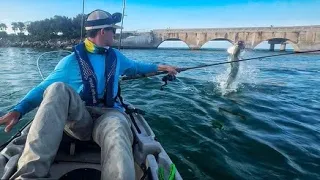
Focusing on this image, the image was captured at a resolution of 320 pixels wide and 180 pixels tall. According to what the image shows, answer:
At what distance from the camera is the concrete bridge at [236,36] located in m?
78.3

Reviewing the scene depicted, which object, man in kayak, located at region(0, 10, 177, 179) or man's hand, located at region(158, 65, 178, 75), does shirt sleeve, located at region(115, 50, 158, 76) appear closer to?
man in kayak, located at region(0, 10, 177, 179)

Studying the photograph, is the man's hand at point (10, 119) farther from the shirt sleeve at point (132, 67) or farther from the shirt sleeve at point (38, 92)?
the shirt sleeve at point (132, 67)

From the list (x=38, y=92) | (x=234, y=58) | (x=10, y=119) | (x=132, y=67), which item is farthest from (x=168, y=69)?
(x=234, y=58)

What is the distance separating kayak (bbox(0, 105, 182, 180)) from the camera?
350 centimetres

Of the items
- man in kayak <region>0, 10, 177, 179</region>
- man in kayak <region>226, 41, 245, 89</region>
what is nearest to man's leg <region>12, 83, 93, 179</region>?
man in kayak <region>0, 10, 177, 179</region>

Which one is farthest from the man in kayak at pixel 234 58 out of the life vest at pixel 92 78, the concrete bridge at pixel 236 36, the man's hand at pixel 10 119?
the concrete bridge at pixel 236 36

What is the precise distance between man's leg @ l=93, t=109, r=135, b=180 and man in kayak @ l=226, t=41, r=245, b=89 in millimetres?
10878

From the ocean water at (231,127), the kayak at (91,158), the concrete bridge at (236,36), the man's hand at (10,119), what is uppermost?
the concrete bridge at (236,36)

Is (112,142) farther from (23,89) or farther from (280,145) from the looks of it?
(23,89)

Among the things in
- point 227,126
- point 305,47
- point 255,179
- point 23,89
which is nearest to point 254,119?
point 227,126

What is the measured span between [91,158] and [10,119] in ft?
4.32

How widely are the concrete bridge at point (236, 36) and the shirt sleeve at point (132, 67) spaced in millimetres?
73538

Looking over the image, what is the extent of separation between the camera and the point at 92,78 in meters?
4.19

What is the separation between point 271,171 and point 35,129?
4.85 metres
